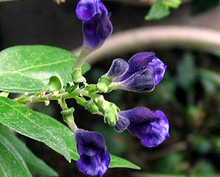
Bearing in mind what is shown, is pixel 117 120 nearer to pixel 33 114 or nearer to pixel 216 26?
pixel 33 114

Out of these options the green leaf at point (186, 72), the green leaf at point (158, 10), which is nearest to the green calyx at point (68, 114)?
the green leaf at point (158, 10)

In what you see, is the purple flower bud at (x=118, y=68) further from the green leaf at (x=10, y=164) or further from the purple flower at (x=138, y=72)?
the green leaf at (x=10, y=164)

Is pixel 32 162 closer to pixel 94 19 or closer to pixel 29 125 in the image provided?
pixel 29 125

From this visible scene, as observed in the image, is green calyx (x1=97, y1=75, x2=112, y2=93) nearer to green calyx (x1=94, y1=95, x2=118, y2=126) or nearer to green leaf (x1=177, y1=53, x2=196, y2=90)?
green calyx (x1=94, y1=95, x2=118, y2=126)

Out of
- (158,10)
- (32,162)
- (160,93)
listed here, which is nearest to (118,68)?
(32,162)

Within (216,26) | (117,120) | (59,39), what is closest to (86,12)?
(117,120)

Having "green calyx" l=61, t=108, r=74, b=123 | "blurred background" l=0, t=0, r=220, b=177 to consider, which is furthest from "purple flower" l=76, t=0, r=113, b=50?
"blurred background" l=0, t=0, r=220, b=177
